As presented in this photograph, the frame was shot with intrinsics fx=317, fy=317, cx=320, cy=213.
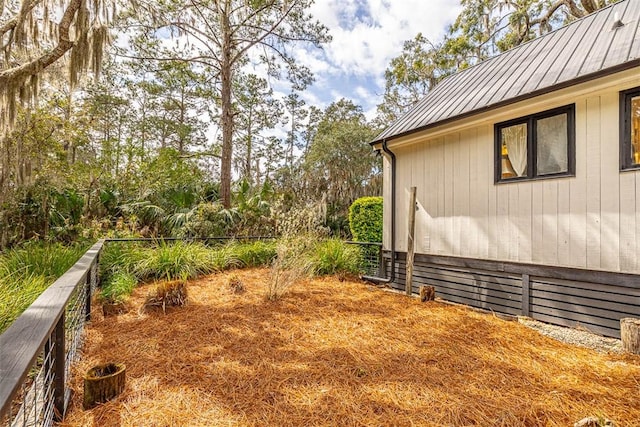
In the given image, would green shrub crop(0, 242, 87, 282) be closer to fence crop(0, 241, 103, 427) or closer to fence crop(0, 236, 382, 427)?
fence crop(0, 236, 382, 427)

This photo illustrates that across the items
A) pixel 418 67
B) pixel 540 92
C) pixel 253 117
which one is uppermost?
pixel 418 67

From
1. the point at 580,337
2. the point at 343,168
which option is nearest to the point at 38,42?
the point at 580,337

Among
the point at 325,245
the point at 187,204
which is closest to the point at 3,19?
the point at 187,204

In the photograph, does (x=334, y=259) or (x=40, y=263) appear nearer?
(x=40, y=263)

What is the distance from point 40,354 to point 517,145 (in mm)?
5400

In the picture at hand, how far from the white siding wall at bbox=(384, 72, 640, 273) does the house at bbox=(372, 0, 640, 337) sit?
1cm

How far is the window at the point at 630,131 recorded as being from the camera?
3.49 metres

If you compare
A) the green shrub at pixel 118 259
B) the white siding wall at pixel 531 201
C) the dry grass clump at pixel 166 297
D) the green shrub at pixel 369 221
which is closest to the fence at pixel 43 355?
the dry grass clump at pixel 166 297

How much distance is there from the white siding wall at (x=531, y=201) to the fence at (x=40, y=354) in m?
4.90

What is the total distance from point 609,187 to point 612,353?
5.86 ft

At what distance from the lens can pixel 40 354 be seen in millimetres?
1723

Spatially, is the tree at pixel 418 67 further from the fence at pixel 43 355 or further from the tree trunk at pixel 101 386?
the tree trunk at pixel 101 386

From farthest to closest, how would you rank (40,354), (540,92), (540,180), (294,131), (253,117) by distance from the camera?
(294,131) < (253,117) < (540,180) < (540,92) < (40,354)

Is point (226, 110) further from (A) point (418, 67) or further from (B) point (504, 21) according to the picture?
(B) point (504, 21)
